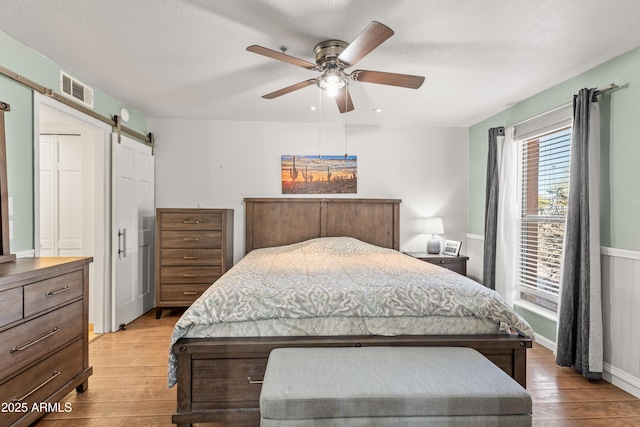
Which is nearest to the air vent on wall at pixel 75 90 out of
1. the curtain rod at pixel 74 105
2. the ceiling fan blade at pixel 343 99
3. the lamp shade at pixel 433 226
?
the curtain rod at pixel 74 105

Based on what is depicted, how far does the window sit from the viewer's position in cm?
304

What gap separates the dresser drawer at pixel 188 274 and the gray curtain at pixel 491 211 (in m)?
3.03

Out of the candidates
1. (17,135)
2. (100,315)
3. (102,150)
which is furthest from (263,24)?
(100,315)

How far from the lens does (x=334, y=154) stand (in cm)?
442

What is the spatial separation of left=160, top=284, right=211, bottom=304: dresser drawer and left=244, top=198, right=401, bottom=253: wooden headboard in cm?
78

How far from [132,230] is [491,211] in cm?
400

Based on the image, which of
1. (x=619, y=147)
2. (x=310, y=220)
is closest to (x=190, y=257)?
(x=310, y=220)

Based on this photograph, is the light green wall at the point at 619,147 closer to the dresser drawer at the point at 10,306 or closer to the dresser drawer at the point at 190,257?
the dresser drawer at the point at 190,257

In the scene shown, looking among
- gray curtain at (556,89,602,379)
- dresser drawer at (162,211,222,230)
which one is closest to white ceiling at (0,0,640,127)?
gray curtain at (556,89,602,379)

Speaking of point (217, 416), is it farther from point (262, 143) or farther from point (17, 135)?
point (262, 143)

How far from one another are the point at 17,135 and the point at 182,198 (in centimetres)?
206

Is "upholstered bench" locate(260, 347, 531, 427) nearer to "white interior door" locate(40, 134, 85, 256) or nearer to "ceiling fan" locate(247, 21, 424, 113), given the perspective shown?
"ceiling fan" locate(247, 21, 424, 113)

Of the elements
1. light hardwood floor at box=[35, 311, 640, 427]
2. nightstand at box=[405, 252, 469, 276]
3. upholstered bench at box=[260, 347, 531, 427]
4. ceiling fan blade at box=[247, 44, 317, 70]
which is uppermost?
ceiling fan blade at box=[247, 44, 317, 70]

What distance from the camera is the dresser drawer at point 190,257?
3756mm
